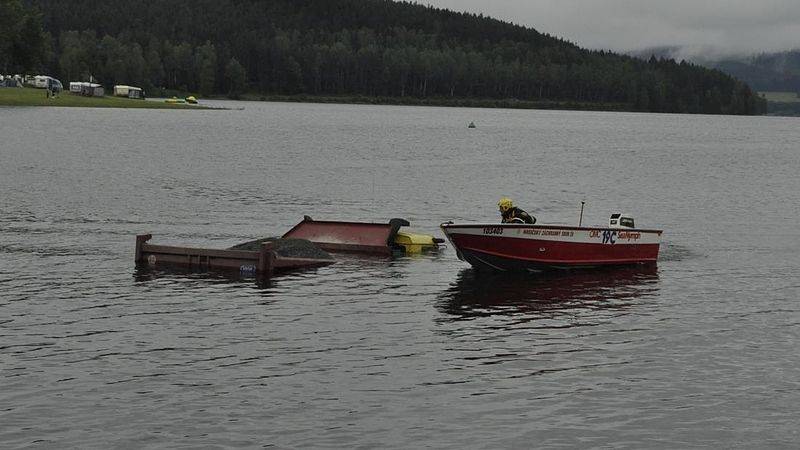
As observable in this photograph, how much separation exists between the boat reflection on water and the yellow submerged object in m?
4.65

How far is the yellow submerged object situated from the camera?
46.5 metres

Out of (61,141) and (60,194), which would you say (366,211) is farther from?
(61,141)

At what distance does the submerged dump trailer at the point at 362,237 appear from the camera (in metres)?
46.0

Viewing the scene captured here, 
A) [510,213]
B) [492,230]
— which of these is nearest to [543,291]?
[492,230]

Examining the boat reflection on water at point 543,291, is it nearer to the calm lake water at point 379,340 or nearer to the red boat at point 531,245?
the calm lake water at point 379,340

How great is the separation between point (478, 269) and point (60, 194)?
35.4 m

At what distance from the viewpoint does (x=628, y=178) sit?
103250 millimetres

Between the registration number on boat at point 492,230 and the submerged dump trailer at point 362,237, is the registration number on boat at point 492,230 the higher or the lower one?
the higher one

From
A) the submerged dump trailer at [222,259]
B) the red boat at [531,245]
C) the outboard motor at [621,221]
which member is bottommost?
the submerged dump trailer at [222,259]

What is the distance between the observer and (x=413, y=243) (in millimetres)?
46656

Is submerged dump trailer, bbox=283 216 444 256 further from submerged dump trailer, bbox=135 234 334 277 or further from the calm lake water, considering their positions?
submerged dump trailer, bbox=135 234 334 277

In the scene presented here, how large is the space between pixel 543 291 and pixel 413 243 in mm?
9492

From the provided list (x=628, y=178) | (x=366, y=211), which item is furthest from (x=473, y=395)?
(x=628, y=178)

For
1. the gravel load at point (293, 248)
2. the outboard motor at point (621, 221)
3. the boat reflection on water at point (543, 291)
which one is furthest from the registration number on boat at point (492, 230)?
the gravel load at point (293, 248)
